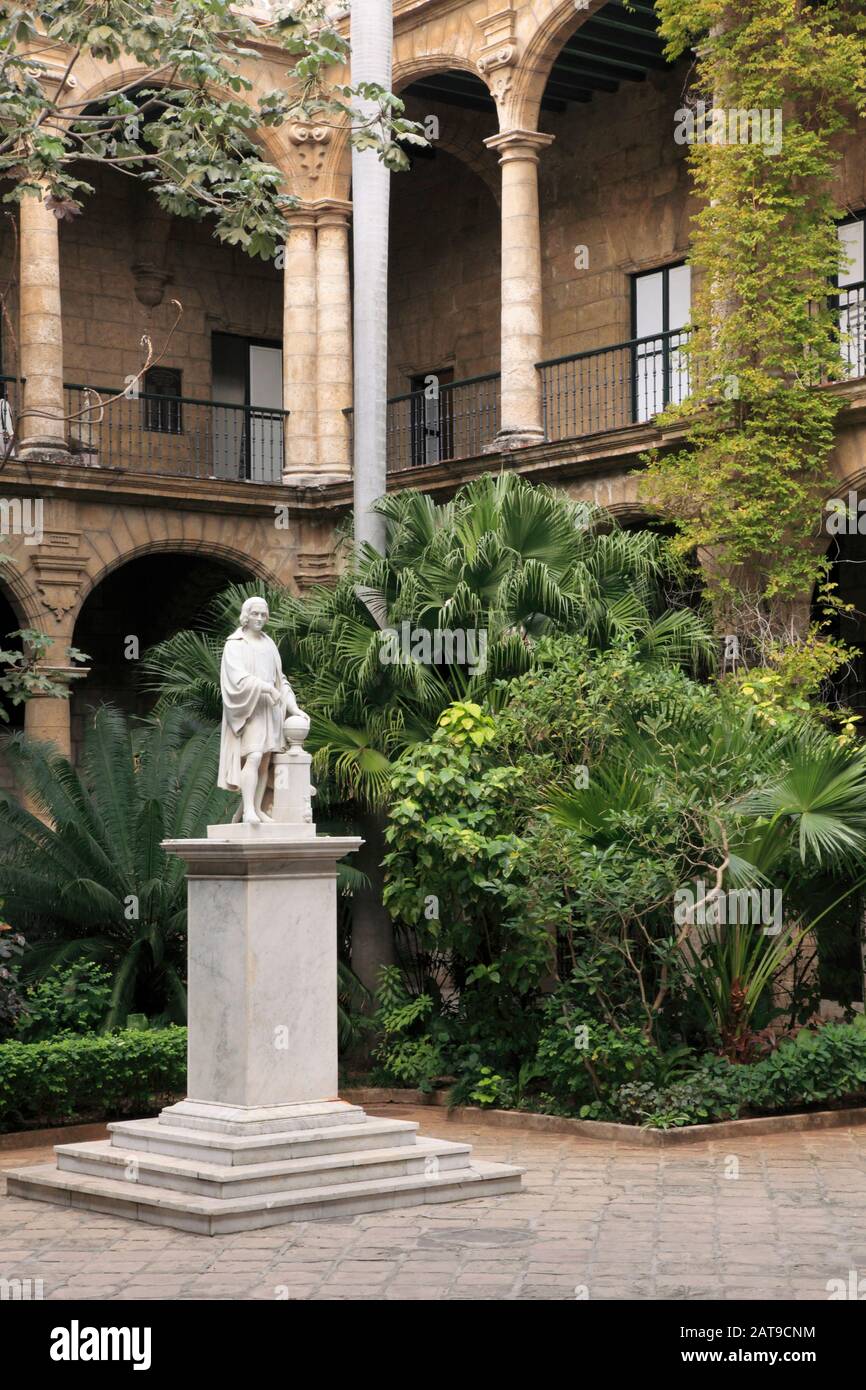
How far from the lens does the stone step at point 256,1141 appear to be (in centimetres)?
831

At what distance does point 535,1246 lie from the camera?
7531 millimetres

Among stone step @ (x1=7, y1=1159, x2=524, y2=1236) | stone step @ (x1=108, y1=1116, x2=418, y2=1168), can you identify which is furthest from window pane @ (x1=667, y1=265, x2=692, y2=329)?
stone step @ (x1=108, y1=1116, x2=418, y2=1168)

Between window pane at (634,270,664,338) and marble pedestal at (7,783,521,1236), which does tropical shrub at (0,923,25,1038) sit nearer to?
marble pedestal at (7,783,521,1236)

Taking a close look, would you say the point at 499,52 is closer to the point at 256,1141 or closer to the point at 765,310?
the point at 765,310

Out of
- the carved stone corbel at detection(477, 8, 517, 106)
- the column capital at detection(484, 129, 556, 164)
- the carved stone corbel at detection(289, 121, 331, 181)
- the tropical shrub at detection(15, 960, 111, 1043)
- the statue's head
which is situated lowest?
the tropical shrub at detection(15, 960, 111, 1043)

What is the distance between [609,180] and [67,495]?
24.5 ft

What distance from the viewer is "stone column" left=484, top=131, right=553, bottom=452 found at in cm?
1936

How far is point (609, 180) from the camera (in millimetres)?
22156

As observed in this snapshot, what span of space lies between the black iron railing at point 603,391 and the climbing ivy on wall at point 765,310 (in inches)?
163

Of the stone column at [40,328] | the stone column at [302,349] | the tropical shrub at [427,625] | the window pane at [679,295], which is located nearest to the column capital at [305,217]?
the stone column at [302,349]

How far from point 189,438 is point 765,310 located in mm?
10182

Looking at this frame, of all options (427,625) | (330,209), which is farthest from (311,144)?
(427,625)

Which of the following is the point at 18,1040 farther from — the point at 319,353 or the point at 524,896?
the point at 319,353

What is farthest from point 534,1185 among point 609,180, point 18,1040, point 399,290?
point 399,290
